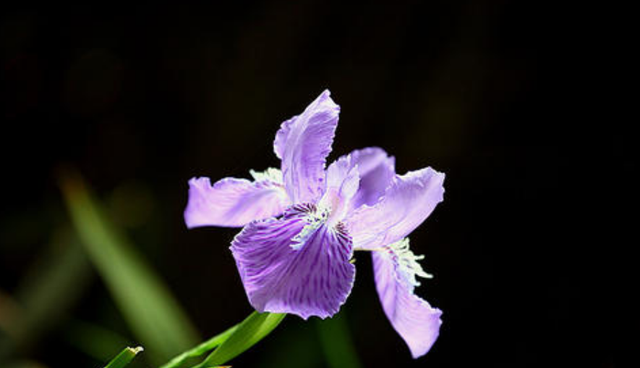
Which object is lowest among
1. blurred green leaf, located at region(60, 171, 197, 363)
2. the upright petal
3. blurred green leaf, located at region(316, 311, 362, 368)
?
blurred green leaf, located at region(316, 311, 362, 368)

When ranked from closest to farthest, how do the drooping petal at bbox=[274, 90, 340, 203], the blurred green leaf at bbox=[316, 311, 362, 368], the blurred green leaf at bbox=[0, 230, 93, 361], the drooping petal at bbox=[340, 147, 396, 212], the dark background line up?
the drooping petal at bbox=[274, 90, 340, 203] → the drooping petal at bbox=[340, 147, 396, 212] → the blurred green leaf at bbox=[316, 311, 362, 368] → the blurred green leaf at bbox=[0, 230, 93, 361] → the dark background

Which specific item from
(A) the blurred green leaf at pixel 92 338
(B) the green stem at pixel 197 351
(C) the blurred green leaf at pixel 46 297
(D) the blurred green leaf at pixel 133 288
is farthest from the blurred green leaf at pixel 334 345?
(B) the green stem at pixel 197 351

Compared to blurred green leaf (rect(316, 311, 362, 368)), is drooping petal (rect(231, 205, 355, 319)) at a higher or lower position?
higher

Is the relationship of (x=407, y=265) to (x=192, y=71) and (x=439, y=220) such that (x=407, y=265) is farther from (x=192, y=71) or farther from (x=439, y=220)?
(x=192, y=71)

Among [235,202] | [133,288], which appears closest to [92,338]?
[133,288]

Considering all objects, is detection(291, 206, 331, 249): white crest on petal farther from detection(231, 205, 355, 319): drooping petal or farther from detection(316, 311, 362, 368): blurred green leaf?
detection(316, 311, 362, 368): blurred green leaf

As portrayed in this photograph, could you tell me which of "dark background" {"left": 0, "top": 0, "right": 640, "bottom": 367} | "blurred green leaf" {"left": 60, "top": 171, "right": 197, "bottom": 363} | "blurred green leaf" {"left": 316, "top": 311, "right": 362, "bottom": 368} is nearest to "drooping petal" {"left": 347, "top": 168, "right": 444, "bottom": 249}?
"blurred green leaf" {"left": 316, "top": 311, "right": 362, "bottom": 368}

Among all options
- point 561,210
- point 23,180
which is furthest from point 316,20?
point 23,180

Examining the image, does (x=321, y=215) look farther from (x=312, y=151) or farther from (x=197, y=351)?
(x=197, y=351)
